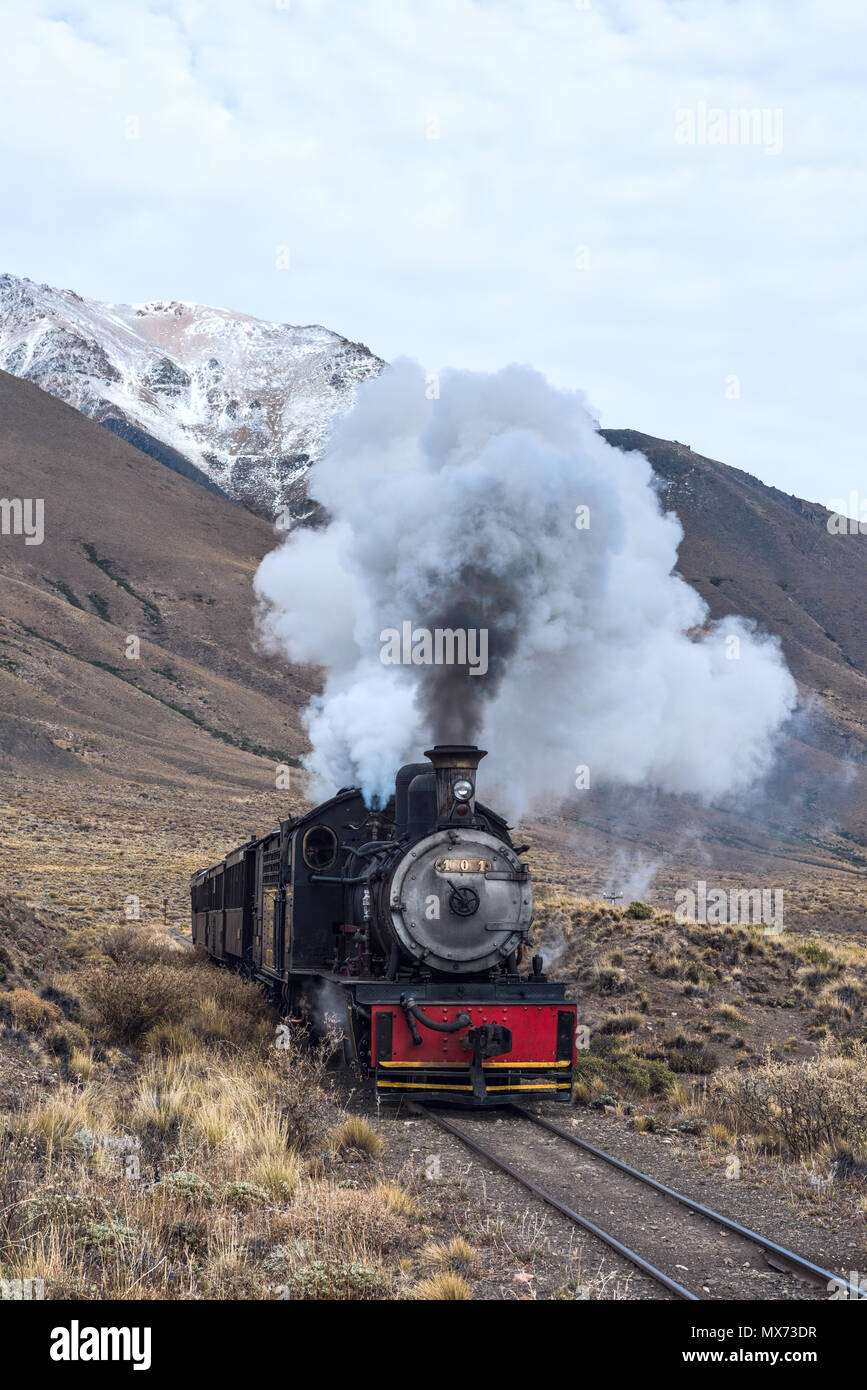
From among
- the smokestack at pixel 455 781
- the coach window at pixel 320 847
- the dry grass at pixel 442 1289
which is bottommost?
the dry grass at pixel 442 1289

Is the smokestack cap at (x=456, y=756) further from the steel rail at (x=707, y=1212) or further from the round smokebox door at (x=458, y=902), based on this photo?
the steel rail at (x=707, y=1212)

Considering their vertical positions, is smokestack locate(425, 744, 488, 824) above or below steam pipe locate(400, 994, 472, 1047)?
above

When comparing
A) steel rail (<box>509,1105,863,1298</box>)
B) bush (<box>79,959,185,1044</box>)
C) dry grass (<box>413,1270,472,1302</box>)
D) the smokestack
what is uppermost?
the smokestack

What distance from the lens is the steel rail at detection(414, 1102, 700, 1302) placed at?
6.14 m

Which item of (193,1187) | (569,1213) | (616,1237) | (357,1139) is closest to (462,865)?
(357,1139)

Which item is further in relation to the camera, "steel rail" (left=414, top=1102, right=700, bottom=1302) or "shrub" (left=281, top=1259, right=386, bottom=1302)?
"steel rail" (left=414, top=1102, right=700, bottom=1302)

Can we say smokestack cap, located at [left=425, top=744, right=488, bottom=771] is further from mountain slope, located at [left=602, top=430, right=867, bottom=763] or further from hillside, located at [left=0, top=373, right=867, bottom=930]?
mountain slope, located at [left=602, top=430, right=867, bottom=763]

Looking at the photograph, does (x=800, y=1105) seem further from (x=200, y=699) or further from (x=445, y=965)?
(x=200, y=699)

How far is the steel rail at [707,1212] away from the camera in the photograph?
646cm

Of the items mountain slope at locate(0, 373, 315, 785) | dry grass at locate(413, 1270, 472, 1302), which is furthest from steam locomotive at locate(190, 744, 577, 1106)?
mountain slope at locate(0, 373, 315, 785)

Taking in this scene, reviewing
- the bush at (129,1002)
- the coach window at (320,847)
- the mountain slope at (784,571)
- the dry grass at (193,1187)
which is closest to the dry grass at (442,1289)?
the dry grass at (193,1187)

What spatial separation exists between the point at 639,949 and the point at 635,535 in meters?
11.2

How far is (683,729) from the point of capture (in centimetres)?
7200

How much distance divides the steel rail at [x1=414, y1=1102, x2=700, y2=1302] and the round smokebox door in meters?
1.58
